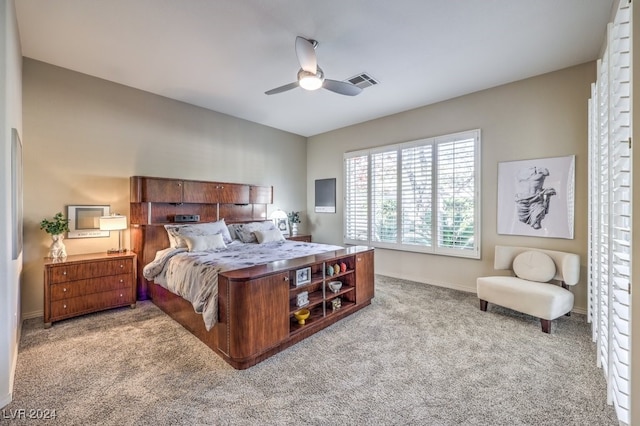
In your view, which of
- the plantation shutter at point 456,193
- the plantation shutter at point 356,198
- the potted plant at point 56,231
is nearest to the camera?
the potted plant at point 56,231

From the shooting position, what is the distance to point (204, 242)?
12.5 feet

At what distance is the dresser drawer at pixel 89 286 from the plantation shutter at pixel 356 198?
392cm

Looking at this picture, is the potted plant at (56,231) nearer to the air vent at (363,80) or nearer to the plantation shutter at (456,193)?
the air vent at (363,80)

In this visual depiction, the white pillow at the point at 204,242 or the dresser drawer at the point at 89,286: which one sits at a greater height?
the white pillow at the point at 204,242

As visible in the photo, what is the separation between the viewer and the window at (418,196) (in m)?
4.30

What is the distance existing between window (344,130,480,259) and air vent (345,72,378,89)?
4.82ft

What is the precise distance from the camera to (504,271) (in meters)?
3.96

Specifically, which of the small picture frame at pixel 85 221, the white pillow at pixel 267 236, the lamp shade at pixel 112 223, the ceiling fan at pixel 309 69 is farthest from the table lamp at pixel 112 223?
the ceiling fan at pixel 309 69

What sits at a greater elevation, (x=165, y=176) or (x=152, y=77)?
(x=152, y=77)

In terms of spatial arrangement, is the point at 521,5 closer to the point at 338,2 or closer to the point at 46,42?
the point at 338,2

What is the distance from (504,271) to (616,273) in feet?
7.63

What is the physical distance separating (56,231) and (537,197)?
6.02 m

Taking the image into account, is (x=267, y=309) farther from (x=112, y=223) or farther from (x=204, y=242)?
(x=112, y=223)

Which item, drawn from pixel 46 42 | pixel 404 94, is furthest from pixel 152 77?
pixel 404 94
